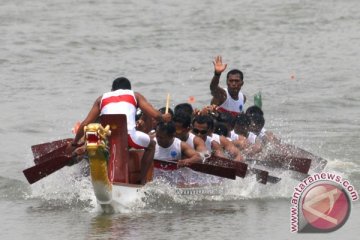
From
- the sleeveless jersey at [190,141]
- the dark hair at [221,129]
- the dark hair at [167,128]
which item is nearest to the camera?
the dark hair at [167,128]

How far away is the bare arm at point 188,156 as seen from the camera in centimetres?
1625

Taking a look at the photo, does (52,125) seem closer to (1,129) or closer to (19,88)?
(1,129)

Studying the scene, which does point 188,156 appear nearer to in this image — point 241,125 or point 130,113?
point 130,113

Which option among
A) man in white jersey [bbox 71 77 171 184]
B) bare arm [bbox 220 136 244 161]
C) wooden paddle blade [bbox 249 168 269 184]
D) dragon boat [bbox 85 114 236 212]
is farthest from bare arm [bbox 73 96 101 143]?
wooden paddle blade [bbox 249 168 269 184]

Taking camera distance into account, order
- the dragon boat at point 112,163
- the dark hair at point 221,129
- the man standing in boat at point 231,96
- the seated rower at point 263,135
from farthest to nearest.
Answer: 1. the man standing in boat at point 231,96
2. the seated rower at point 263,135
3. the dark hair at point 221,129
4. the dragon boat at point 112,163

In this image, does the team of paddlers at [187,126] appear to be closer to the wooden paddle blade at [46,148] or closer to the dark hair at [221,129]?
the dark hair at [221,129]

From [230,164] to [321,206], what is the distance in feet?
9.09

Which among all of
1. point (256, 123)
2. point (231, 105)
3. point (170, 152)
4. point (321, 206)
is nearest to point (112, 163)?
point (170, 152)

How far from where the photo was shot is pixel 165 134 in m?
16.2

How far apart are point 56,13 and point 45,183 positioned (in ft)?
68.6

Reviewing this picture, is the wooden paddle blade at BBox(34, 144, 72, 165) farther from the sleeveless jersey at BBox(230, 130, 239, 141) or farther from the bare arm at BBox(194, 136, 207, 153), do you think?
the sleeveless jersey at BBox(230, 130, 239, 141)

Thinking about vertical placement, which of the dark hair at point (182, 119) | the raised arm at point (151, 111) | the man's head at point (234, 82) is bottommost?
the dark hair at point (182, 119)

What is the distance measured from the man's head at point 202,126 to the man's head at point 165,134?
867mm

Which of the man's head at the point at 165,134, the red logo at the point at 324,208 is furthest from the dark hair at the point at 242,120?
the red logo at the point at 324,208
